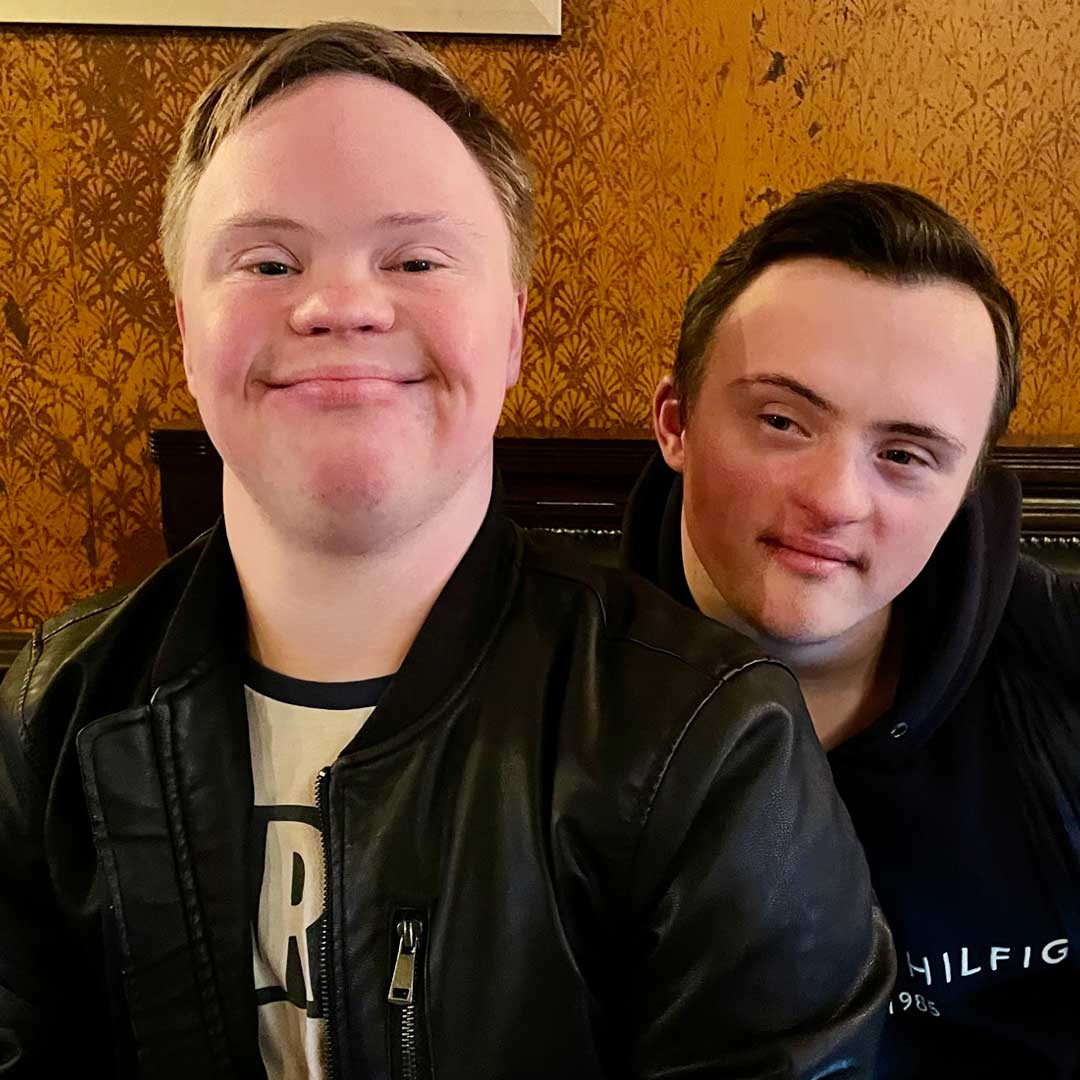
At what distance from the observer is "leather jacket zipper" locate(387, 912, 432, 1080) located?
2.25ft

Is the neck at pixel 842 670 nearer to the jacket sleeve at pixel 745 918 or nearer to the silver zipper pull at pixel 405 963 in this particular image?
the jacket sleeve at pixel 745 918

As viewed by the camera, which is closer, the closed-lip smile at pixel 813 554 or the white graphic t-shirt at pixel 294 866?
the white graphic t-shirt at pixel 294 866

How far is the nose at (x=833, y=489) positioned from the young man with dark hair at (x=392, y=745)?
18 cm

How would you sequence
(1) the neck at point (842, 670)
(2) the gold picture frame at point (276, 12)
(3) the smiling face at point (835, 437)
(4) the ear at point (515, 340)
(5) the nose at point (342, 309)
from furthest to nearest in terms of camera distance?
(2) the gold picture frame at point (276, 12), (1) the neck at point (842, 670), (3) the smiling face at point (835, 437), (4) the ear at point (515, 340), (5) the nose at point (342, 309)

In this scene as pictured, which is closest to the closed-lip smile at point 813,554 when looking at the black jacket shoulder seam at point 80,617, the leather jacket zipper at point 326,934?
the leather jacket zipper at point 326,934

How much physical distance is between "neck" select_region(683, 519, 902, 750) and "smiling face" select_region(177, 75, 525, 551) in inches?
16.2

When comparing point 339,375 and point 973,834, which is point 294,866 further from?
point 973,834

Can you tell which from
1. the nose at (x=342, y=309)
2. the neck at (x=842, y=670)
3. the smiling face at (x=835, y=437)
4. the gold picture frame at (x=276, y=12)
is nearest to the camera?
the nose at (x=342, y=309)

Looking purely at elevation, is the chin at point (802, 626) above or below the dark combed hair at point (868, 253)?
below

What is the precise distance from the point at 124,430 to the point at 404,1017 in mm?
1309

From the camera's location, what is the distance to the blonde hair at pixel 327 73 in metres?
0.70

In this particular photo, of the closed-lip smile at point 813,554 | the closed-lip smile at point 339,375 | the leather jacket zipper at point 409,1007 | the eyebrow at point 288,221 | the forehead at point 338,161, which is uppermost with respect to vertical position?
the forehead at point 338,161

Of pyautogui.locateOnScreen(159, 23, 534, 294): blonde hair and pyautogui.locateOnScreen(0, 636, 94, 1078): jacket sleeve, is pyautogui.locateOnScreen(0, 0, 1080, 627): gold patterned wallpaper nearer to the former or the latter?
pyautogui.locateOnScreen(159, 23, 534, 294): blonde hair

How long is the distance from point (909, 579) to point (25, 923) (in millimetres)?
848
